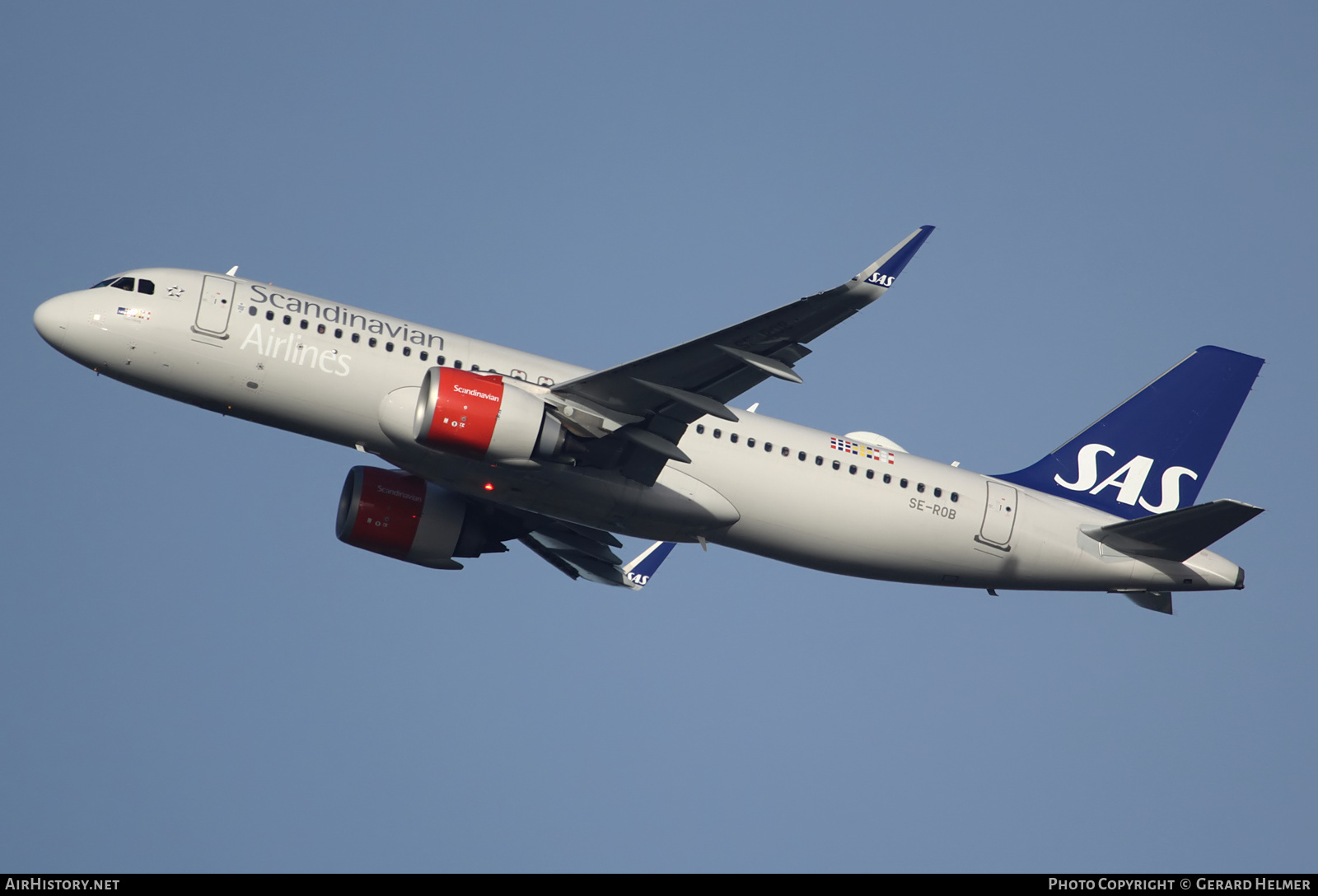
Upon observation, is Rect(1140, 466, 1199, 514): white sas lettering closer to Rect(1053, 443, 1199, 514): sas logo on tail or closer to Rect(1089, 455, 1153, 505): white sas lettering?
Rect(1053, 443, 1199, 514): sas logo on tail

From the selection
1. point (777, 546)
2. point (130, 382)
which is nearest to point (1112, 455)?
point (777, 546)

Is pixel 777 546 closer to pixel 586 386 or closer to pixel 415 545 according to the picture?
pixel 586 386

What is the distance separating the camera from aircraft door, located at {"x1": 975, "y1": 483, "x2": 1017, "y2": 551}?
3331cm

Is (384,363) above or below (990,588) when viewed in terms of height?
above

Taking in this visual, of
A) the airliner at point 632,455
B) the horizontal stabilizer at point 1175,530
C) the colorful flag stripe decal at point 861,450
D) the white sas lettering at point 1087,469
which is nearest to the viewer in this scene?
the airliner at point 632,455

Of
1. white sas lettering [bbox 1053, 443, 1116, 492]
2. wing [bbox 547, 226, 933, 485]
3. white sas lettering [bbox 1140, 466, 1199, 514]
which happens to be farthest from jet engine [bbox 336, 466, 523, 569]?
white sas lettering [bbox 1140, 466, 1199, 514]

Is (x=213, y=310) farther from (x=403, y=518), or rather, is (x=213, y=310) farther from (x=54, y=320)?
(x=403, y=518)

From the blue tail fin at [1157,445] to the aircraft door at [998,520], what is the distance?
7.87ft

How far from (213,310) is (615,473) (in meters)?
10.1

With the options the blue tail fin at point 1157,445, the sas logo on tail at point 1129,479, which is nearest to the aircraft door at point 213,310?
the blue tail fin at point 1157,445

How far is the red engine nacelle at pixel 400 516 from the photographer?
34781 mm

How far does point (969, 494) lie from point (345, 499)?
16559 mm

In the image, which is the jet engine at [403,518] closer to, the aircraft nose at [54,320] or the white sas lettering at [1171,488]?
the aircraft nose at [54,320]

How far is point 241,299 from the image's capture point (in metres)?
30.5
